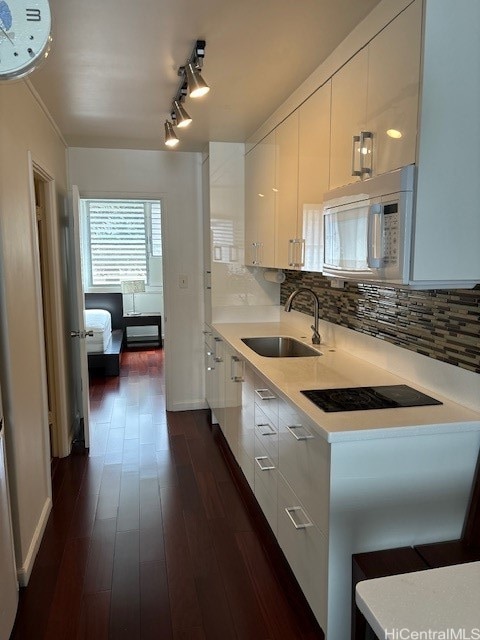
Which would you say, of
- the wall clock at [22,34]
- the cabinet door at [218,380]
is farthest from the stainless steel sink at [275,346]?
the wall clock at [22,34]

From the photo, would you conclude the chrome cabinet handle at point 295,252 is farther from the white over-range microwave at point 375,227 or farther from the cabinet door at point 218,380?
the cabinet door at point 218,380

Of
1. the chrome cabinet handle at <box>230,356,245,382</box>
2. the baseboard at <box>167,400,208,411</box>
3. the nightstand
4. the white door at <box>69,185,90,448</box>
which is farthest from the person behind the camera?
the nightstand

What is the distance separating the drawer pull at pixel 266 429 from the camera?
220 centimetres

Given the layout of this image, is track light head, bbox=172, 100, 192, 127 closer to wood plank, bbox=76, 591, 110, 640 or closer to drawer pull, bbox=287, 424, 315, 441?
drawer pull, bbox=287, 424, 315, 441

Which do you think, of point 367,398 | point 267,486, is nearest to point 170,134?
point 367,398

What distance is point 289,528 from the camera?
1.97 meters

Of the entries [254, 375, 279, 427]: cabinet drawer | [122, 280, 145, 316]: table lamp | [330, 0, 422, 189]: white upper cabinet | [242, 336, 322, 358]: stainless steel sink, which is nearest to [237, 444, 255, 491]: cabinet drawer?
[254, 375, 279, 427]: cabinet drawer

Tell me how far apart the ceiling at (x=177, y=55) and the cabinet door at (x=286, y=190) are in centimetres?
20

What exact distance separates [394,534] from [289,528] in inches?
20.0

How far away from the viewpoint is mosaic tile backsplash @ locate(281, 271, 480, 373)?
1695 mm

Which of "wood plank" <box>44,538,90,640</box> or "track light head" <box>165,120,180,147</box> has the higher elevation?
"track light head" <box>165,120,180,147</box>

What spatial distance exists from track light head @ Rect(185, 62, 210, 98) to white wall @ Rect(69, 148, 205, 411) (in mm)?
1976

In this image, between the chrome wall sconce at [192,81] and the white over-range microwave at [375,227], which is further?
the chrome wall sconce at [192,81]

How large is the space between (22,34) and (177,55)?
3.16ft
